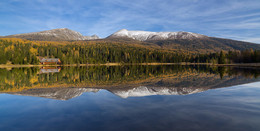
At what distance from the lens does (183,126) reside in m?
8.19

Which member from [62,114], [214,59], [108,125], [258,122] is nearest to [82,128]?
[108,125]

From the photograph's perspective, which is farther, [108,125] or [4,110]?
[4,110]

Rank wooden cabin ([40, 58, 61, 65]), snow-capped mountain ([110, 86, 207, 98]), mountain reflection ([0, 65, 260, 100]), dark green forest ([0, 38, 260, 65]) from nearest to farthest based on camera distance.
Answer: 1. snow-capped mountain ([110, 86, 207, 98])
2. mountain reflection ([0, 65, 260, 100])
3. dark green forest ([0, 38, 260, 65])
4. wooden cabin ([40, 58, 61, 65])

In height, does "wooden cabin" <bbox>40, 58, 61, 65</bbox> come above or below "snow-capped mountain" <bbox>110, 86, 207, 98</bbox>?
above

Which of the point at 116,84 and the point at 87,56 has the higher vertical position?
the point at 87,56

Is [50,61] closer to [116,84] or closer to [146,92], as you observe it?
[116,84]

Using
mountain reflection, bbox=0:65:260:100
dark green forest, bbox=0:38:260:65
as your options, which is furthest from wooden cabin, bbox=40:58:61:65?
mountain reflection, bbox=0:65:260:100

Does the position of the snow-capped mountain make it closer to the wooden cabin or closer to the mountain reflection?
the mountain reflection

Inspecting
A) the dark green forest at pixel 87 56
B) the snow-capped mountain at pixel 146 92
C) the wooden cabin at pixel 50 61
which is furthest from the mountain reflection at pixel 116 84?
the wooden cabin at pixel 50 61

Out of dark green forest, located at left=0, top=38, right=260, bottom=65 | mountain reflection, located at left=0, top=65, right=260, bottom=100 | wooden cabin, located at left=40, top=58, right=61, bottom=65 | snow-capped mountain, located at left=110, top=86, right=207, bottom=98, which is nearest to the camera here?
snow-capped mountain, located at left=110, top=86, right=207, bottom=98

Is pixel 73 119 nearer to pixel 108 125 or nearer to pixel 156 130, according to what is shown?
pixel 108 125

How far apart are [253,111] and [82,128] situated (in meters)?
10.5

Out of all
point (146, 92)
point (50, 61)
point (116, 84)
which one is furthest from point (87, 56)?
point (146, 92)

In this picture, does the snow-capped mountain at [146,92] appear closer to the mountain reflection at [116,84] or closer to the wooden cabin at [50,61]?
the mountain reflection at [116,84]
